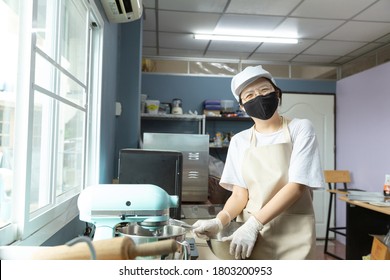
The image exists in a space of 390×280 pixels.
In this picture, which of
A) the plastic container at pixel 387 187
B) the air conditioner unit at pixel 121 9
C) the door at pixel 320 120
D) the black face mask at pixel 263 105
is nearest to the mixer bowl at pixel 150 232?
the black face mask at pixel 263 105

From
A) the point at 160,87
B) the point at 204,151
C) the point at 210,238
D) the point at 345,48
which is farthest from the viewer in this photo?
the point at 160,87

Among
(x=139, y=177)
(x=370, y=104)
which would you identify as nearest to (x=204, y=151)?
(x=139, y=177)

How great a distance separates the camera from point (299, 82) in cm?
305

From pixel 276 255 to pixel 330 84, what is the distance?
2723 mm

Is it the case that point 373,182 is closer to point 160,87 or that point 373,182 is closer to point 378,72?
point 378,72

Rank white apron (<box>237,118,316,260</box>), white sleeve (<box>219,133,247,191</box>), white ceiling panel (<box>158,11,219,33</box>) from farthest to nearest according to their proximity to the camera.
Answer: white ceiling panel (<box>158,11,219,33</box>) < white sleeve (<box>219,133,247,191</box>) < white apron (<box>237,118,316,260</box>)

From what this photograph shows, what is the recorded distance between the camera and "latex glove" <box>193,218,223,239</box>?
72cm

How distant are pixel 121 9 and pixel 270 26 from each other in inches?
51.0

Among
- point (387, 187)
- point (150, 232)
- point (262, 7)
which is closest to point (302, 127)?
point (150, 232)

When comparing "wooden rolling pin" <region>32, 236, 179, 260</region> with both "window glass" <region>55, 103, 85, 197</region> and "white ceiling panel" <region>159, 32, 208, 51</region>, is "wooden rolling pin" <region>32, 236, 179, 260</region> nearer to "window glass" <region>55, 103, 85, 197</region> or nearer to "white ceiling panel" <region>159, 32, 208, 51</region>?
"window glass" <region>55, 103, 85, 197</region>

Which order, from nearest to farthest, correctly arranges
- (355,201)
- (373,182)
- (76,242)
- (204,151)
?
(76,242)
(204,151)
(355,201)
(373,182)

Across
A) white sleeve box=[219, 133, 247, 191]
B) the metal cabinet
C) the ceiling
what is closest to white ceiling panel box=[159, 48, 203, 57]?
the ceiling

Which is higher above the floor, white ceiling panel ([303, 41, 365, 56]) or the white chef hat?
white ceiling panel ([303, 41, 365, 56])

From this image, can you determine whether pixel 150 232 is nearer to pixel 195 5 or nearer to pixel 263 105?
pixel 263 105
